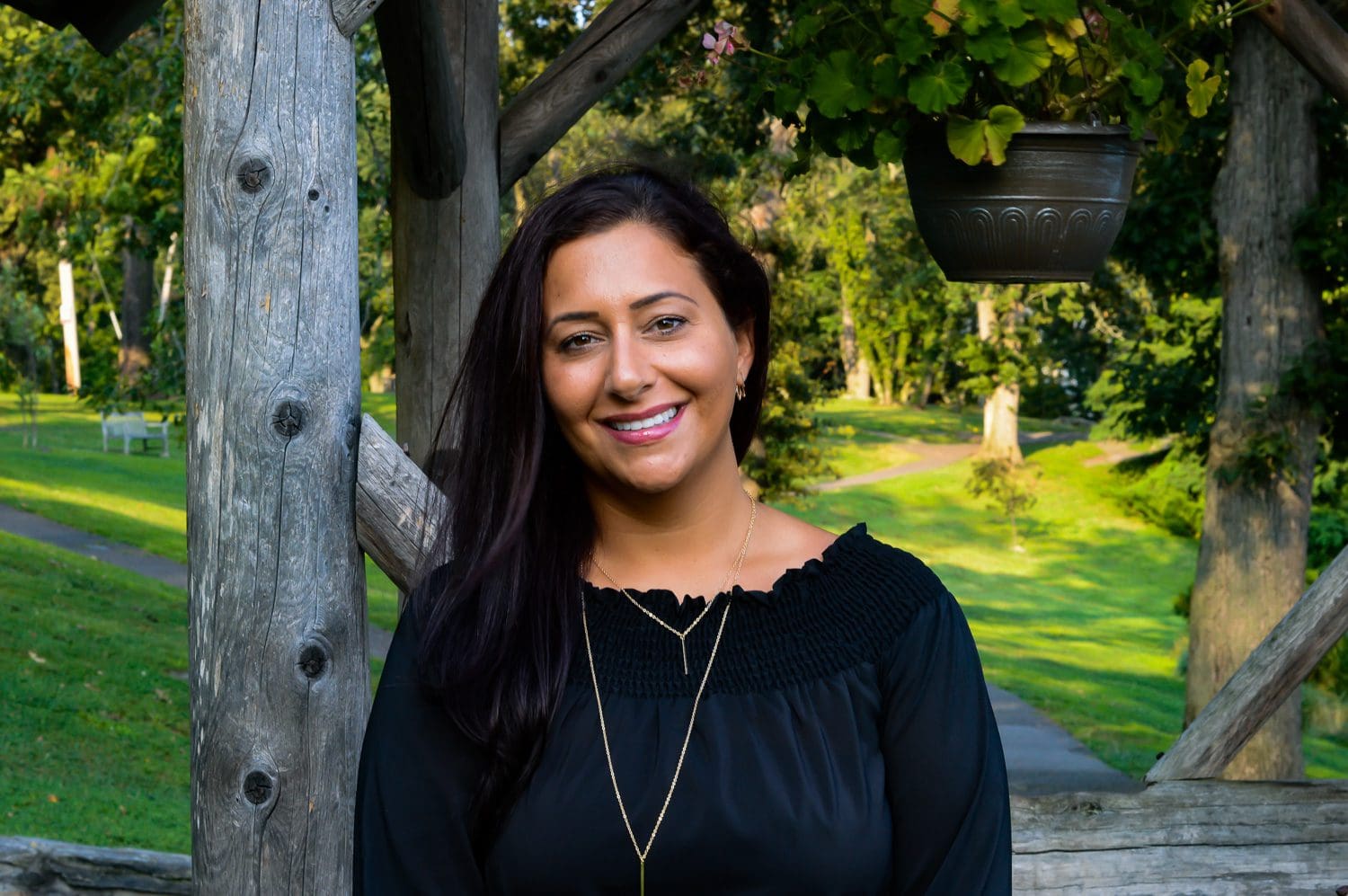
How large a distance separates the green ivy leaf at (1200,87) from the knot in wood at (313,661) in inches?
82.6

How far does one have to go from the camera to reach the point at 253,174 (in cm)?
263

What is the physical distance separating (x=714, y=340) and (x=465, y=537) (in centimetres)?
48

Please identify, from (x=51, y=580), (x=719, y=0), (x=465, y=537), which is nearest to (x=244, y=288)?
(x=465, y=537)

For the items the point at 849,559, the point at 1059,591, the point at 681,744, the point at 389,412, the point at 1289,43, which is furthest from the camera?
the point at 389,412

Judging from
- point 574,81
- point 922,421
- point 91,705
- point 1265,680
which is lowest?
point 91,705

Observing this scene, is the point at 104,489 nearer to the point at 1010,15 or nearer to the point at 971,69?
the point at 971,69

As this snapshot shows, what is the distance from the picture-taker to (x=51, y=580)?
1212 centimetres

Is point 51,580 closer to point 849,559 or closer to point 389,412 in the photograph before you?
point 849,559

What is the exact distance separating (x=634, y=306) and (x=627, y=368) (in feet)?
0.31

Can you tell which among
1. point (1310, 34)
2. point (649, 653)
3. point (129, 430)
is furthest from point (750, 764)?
point (129, 430)

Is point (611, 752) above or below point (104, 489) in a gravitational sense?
above

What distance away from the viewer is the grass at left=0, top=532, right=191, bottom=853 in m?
6.91

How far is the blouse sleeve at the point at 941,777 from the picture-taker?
2.06m

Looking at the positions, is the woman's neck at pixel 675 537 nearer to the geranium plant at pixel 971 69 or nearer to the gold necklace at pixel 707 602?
the gold necklace at pixel 707 602
